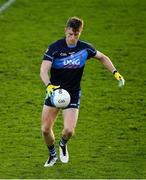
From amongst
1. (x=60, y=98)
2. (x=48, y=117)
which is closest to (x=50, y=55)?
(x=60, y=98)

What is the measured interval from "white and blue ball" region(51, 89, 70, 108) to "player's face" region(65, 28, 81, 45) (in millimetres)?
858

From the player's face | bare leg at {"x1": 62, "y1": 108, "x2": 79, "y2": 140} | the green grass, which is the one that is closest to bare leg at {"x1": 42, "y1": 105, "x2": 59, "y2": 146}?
bare leg at {"x1": 62, "y1": 108, "x2": 79, "y2": 140}

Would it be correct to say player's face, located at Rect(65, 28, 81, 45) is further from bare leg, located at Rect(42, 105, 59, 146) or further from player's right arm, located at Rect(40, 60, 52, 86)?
bare leg, located at Rect(42, 105, 59, 146)

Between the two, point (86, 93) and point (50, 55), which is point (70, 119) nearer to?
point (50, 55)

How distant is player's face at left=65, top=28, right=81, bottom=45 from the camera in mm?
13430

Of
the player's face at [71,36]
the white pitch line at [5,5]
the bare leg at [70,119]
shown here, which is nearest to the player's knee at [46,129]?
the bare leg at [70,119]

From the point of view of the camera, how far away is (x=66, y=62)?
1369 centimetres

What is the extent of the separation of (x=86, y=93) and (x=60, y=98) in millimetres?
6602

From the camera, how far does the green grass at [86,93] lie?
1444 cm

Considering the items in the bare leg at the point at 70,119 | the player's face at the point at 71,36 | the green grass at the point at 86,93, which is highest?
the player's face at the point at 71,36

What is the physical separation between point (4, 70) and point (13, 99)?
2458 millimetres

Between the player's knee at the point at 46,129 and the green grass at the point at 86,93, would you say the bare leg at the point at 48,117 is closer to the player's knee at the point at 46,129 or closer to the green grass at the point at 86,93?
the player's knee at the point at 46,129

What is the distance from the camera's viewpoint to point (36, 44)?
945 inches

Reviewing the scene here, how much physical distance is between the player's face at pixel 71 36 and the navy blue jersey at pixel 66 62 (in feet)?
0.45
